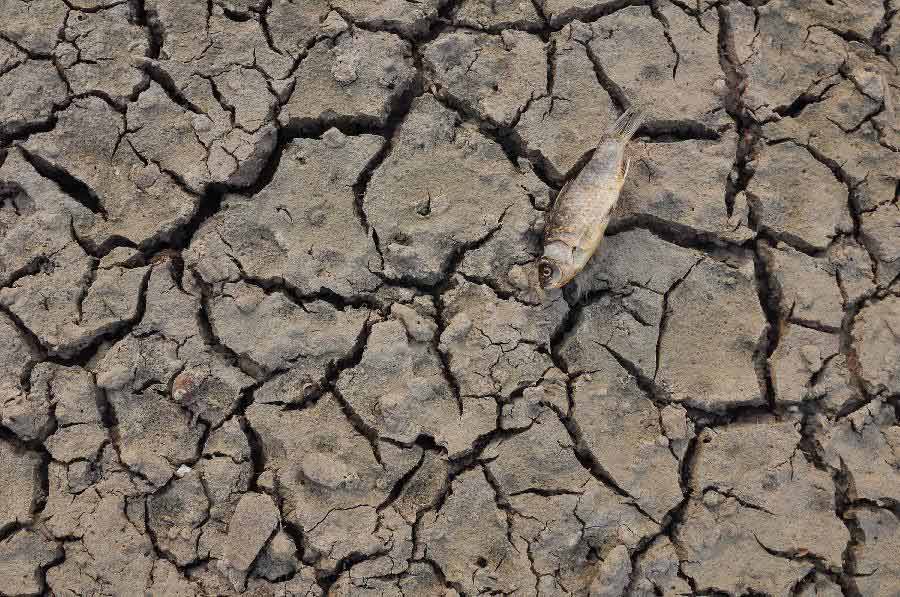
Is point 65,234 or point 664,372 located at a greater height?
point 65,234

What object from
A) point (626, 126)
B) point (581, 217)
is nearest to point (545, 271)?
point (581, 217)

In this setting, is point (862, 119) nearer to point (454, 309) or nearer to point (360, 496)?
point (454, 309)

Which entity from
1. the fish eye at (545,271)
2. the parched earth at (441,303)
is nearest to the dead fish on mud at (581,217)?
the fish eye at (545,271)

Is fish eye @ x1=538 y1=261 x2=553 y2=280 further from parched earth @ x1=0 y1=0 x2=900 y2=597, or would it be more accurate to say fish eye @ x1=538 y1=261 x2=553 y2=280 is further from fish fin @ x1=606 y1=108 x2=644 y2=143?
fish fin @ x1=606 y1=108 x2=644 y2=143

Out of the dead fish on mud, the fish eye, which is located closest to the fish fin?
the dead fish on mud

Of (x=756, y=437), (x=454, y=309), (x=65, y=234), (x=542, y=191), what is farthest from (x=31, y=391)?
(x=756, y=437)
